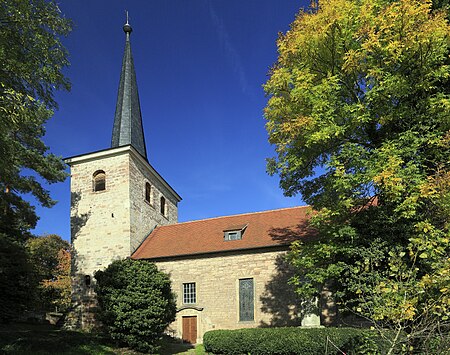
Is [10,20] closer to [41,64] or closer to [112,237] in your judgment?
[41,64]

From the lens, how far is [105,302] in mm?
15461

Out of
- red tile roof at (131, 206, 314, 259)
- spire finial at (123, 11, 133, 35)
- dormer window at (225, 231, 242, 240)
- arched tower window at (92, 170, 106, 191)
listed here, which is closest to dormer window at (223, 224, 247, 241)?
dormer window at (225, 231, 242, 240)

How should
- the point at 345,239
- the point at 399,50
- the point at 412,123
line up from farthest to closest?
the point at 345,239 → the point at 412,123 → the point at 399,50

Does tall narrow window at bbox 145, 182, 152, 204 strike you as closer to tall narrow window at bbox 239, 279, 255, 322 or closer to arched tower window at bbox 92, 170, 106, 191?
arched tower window at bbox 92, 170, 106, 191

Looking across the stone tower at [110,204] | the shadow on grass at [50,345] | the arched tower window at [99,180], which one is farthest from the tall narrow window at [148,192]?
the shadow on grass at [50,345]

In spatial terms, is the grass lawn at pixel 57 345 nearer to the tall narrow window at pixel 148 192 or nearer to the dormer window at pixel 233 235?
the dormer window at pixel 233 235

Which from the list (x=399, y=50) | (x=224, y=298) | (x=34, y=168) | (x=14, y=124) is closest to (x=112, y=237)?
(x=34, y=168)

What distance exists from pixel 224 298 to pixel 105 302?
5965 millimetres

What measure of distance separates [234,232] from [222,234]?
1.07m

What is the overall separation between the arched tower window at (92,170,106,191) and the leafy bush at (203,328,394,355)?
1157 centimetres

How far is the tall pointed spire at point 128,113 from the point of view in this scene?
23.5 metres

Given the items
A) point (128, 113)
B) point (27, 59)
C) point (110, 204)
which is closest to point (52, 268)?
point (110, 204)

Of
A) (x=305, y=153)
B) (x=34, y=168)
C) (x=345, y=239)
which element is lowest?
(x=345, y=239)

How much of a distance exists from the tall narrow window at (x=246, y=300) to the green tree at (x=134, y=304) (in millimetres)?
3624
